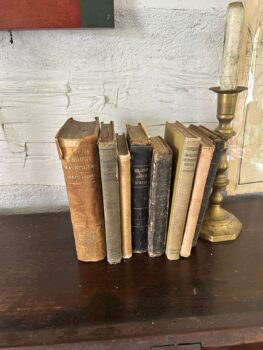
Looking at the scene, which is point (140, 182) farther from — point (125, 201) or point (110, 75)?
point (110, 75)

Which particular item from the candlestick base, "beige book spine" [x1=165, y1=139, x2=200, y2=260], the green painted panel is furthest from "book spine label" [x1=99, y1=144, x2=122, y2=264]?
the green painted panel

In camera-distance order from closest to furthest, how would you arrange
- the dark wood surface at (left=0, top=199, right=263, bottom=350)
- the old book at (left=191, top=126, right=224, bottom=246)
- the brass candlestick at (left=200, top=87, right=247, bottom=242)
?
the dark wood surface at (left=0, top=199, right=263, bottom=350), the old book at (left=191, top=126, right=224, bottom=246), the brass candlestick at (left=200, top=87, right=247, bottom=242)

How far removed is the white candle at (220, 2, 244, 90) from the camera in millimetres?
579

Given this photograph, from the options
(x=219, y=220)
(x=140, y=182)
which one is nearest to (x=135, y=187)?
(x=140, y=182)

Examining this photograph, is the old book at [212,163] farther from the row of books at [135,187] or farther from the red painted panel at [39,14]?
the red painted panel at [39,14]

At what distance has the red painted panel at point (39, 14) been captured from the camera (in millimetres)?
687

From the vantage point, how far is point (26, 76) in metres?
0.78

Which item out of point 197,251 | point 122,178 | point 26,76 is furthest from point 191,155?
point 26,76

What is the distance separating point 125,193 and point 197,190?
0.15 m

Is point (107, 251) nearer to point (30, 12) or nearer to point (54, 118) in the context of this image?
point (54, 118)

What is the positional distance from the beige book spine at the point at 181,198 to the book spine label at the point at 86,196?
0.48 ft

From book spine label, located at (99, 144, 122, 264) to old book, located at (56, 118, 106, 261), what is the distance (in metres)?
0.02

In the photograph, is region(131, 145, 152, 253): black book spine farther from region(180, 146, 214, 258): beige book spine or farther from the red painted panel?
the red painted panel

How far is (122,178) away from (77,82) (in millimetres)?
346
